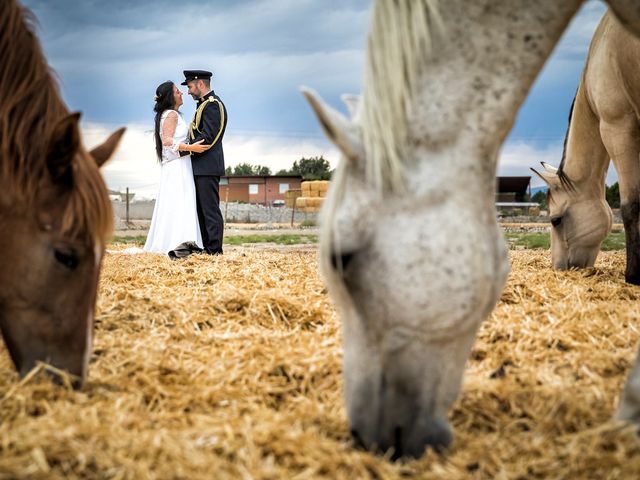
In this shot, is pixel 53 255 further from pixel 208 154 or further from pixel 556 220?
pixel 208 154

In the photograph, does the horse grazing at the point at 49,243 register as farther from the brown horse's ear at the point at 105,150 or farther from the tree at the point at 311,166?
the tree at the point at 311,166

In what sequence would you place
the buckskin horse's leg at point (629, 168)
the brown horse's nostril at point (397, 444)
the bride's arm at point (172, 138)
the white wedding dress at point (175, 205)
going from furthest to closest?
the white wedding dress at point (175, 205), the bride's arm at point (172, 138), the buckskin horse's leg at point (629, 168), the brown horse's nostril at point (397, 444)

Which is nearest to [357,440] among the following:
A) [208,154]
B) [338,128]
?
[338,128]

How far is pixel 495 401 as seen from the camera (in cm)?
232

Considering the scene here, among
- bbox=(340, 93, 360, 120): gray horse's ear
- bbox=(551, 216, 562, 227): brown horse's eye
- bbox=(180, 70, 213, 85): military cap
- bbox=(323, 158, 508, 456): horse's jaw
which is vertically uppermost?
bbox=(180, 70, 213, 85): military cap

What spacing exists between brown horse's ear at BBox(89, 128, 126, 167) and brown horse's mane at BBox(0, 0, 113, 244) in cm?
21

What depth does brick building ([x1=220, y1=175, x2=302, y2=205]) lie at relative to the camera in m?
43.0

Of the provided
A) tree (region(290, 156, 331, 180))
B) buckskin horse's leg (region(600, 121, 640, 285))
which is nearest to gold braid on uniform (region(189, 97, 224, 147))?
buckskin horse's leg (region(600, 121, 640, 285))

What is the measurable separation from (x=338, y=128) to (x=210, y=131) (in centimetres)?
654

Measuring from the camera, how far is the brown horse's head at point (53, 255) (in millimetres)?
2320

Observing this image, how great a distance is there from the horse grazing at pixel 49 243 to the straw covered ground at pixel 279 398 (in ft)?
0.57

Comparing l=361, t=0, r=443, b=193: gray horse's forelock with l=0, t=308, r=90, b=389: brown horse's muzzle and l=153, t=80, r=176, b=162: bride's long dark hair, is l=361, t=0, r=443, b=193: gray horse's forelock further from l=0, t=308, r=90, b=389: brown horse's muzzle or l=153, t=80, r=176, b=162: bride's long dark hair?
l=153, t=80, r=176, b=162: bride's long dark hair

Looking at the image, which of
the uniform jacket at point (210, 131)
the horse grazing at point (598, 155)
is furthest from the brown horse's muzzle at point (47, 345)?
the uniform jacket at point (210, 131)

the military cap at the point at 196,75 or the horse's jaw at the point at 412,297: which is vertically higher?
the military cap at the point at 196,75
